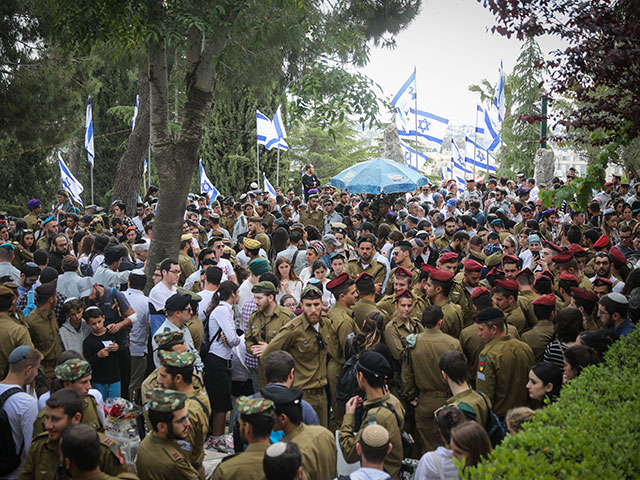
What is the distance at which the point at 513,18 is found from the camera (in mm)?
6688

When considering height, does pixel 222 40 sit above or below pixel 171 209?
above

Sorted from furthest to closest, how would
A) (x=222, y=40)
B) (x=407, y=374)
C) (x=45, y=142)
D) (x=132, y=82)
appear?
1. (x=132, y=82)
2. (x=45, y=142)
3. (x=222, y=40)
4. (x=407, y=374)

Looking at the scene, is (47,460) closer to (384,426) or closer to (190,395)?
(190,395)

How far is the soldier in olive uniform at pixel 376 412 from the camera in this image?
470 cm

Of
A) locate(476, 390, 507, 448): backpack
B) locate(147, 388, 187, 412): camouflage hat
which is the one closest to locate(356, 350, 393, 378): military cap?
locate(476, 390, 507, 448): backpack

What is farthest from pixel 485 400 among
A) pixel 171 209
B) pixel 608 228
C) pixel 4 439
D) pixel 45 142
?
pixel 45 142

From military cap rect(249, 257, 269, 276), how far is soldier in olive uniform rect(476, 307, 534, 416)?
314 centimetres

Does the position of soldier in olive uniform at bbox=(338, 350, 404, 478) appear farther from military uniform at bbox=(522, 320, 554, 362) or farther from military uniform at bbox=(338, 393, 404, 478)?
military uniform at bbox=(522, 320, 554, 362)

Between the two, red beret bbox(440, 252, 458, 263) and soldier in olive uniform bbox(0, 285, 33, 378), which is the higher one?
red beret bbox(440, 252, 458, 263)

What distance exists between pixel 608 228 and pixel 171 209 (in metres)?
8.90

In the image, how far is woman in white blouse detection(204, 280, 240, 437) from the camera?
23.2 feet

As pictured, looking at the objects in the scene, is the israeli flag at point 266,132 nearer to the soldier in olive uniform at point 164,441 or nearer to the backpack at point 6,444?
the backpack at point 6,444

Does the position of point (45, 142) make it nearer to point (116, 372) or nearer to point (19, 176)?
point (19, 176)

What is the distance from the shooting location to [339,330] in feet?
21.8
